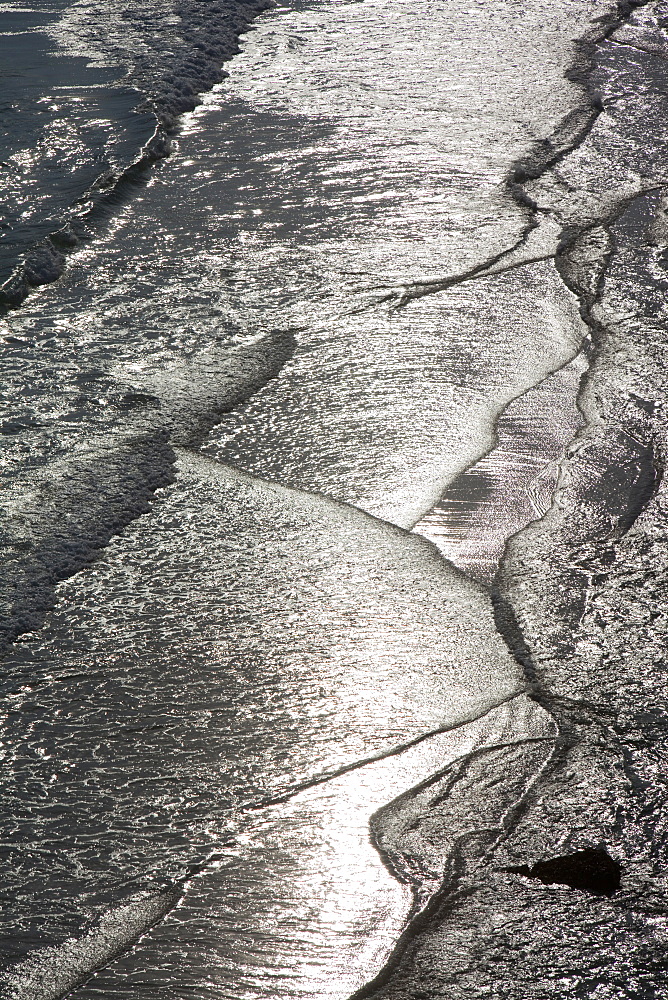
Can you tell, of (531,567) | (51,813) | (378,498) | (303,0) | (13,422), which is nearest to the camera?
(51,813)

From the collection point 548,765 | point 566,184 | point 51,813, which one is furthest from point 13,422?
point 566,184

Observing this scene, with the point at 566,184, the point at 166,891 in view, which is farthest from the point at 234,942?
the point at 566,184

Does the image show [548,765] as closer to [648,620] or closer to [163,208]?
[648,620]

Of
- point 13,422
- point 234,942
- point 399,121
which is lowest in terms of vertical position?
point 234,942

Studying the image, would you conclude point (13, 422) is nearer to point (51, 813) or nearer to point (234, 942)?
point (51, 813)

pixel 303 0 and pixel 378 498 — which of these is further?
pixel 303 0

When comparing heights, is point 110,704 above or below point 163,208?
below

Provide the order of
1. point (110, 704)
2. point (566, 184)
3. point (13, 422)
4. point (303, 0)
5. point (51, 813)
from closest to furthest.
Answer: point (51, 813) < point (110, 704) < point (13, 422) < point (566, 184) < point (303, 0)
